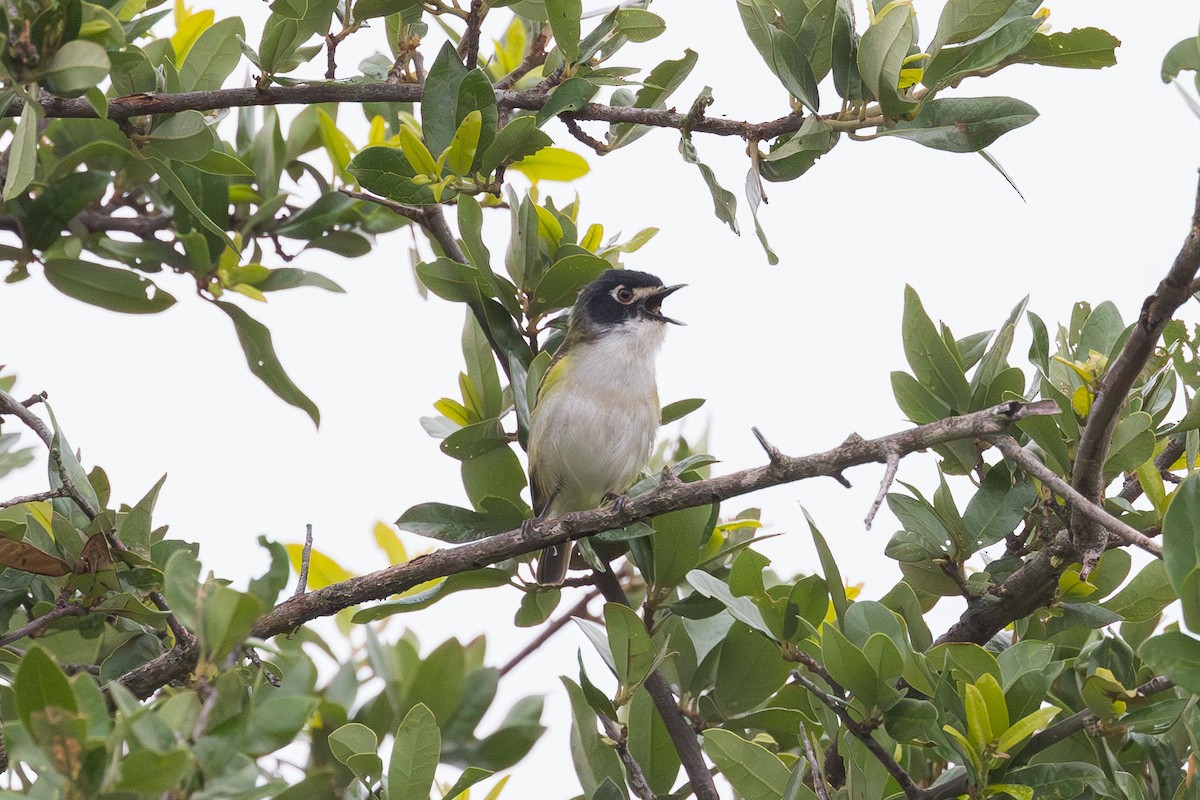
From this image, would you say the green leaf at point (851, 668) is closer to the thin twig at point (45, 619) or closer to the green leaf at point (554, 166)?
the thin twig at point (45, 619)

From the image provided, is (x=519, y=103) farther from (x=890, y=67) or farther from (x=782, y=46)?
(x=890, y=67)

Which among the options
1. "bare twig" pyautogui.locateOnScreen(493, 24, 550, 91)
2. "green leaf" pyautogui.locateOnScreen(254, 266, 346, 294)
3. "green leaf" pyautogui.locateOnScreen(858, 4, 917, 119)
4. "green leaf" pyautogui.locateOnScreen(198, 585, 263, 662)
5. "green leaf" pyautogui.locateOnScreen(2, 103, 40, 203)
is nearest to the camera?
"green leaf" pyautogui.locateOnScreen(198, 585, 263, 662)

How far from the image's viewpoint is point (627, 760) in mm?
2785

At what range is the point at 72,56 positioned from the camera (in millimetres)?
2445

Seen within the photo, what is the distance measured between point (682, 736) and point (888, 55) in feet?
5.56

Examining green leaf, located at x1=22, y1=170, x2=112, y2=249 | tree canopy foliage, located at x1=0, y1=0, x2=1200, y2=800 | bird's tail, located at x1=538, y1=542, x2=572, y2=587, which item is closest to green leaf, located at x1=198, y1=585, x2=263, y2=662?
tree canopy foliage, located at x1=0, y1=0, x2=1200, y2=800

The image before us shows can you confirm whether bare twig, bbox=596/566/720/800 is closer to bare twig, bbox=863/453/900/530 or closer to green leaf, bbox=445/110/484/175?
bare twig, bbox=863/453/900/530

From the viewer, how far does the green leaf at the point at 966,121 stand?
9.16 ft

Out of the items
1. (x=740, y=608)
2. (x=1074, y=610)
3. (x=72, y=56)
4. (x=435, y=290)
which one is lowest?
(x=1074, y=610)

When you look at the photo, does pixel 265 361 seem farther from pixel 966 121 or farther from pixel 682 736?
pixel 966 121

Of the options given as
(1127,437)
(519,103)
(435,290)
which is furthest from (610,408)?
(1127,437)

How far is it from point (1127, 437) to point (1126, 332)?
0.42 m

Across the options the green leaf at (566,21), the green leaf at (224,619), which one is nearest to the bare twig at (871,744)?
the green leaf at (224,619)

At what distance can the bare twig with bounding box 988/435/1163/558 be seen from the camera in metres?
2.11
